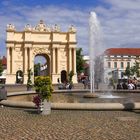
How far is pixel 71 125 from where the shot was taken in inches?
564

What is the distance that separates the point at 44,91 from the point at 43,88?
231 mm

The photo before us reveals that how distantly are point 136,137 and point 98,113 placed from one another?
631 centimetres

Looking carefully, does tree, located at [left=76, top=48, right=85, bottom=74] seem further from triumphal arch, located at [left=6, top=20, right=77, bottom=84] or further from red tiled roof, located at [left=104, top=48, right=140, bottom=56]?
red tiled roof, located at [left=104, top=48, right=140, bottom=56]

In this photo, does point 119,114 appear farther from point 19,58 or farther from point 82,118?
point 19,58

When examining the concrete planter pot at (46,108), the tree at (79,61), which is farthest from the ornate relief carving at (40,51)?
the concrete planter pot at (46,108)

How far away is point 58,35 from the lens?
98.2 metres

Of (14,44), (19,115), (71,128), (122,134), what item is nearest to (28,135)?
(71,128)

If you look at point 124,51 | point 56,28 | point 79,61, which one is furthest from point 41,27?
point 124,51

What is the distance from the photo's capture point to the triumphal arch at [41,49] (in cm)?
9625

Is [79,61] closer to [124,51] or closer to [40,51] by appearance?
[40,51]

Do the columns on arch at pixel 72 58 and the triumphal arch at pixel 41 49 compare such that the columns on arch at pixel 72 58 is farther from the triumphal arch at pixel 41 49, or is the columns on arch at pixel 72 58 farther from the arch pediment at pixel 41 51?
the arch pediment at pixel 41 51

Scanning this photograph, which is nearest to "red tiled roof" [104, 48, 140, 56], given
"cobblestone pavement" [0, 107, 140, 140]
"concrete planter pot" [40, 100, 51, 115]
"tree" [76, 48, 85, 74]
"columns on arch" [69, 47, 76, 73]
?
"tree" [76, 48, 85, 74]

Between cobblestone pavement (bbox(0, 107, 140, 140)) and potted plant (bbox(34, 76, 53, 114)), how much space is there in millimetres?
444

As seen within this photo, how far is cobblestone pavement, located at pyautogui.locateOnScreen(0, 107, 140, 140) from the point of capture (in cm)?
Result: 1192
